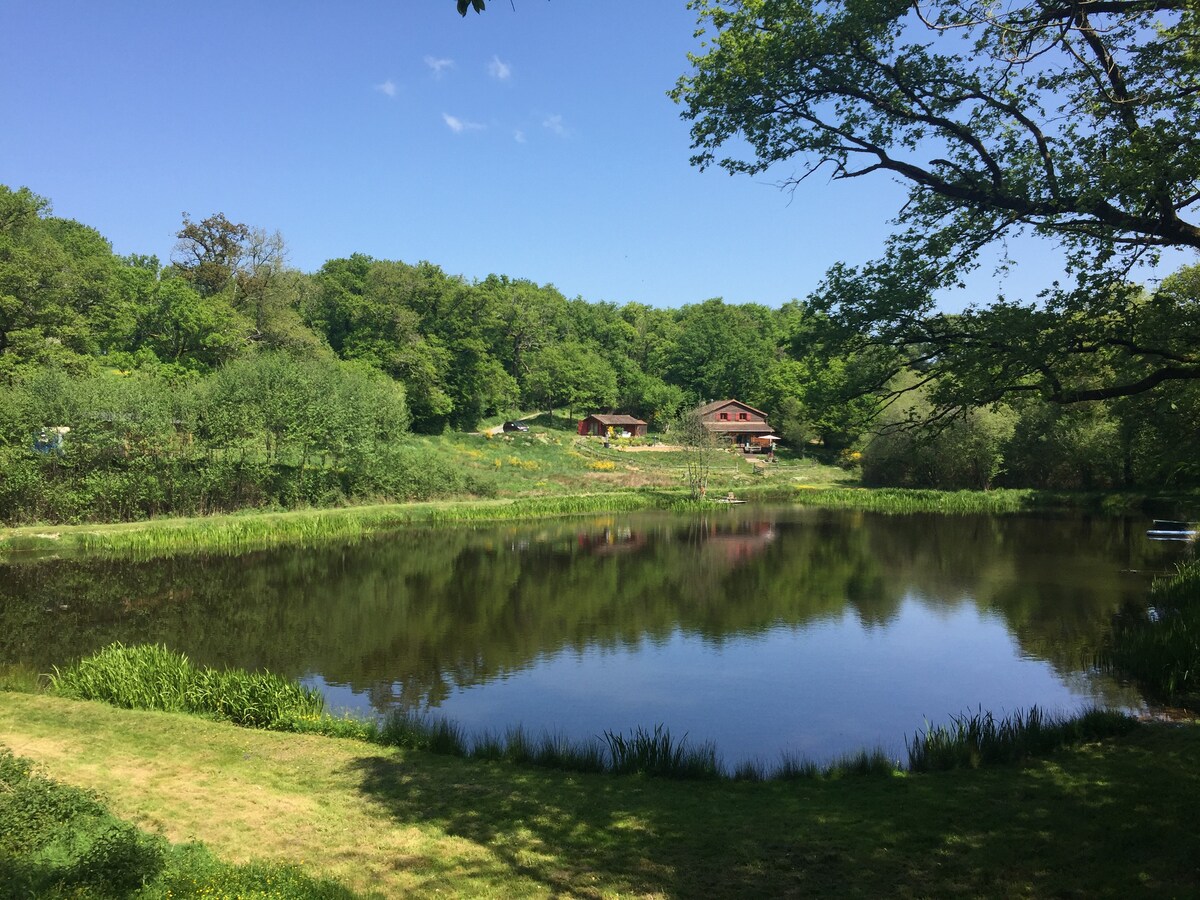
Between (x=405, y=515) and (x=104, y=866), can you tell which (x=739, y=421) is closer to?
(x=405, y=515)

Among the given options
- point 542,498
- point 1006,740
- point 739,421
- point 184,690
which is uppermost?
point 739,421

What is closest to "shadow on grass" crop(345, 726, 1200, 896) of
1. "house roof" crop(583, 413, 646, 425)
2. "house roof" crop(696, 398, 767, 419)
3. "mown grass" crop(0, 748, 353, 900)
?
"mown grass" crop(0, 748, 353, 900)

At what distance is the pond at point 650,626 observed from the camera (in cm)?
1302

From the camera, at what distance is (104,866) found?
186 inches

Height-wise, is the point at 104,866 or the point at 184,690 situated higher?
the point at 104,866

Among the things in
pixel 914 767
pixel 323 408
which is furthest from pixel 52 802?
pixel 323 408

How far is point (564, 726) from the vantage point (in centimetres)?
1209

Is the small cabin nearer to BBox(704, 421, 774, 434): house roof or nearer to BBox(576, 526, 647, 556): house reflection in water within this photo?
BBox(704, 421, 774, 434): house roof

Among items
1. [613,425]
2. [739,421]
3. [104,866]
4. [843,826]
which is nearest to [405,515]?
[843,826]

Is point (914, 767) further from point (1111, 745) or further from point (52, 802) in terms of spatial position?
point (52, 802)

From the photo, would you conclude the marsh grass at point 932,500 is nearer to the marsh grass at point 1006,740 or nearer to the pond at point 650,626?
the pond at point 650,626

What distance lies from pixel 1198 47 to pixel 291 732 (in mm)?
13359

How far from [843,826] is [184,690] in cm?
996

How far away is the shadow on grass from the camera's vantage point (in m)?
5.95
